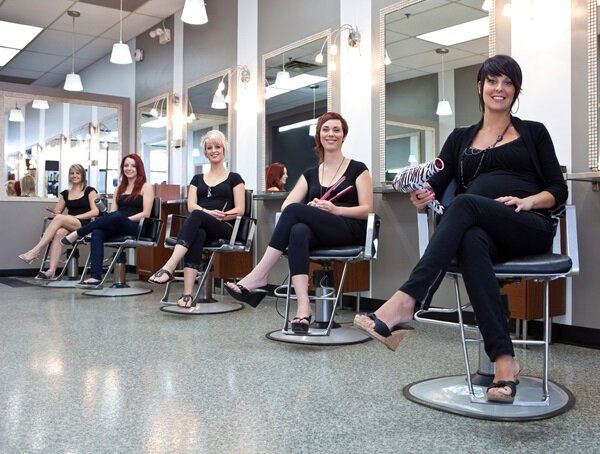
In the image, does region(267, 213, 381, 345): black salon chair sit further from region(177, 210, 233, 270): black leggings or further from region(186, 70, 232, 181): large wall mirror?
region(186, 70, 232, 181): large wall mirror

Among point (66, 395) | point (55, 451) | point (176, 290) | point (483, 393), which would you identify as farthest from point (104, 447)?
point (176, 290)

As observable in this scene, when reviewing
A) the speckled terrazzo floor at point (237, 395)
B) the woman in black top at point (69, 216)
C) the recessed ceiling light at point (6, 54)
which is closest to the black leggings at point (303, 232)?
the speckled terrazzo floor at point (237, 395)

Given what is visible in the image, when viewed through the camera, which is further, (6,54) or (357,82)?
(6,54)

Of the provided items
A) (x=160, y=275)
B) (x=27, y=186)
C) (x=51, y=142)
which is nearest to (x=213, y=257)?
(x=160, y=275)

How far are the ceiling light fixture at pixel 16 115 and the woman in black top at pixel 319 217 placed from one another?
16.1 ft

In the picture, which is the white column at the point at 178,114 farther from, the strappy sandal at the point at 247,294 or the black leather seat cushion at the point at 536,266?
the black leather seat cushion at the point at 536,266

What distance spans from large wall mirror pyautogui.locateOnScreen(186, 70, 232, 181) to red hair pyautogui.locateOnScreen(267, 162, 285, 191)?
2.23ft

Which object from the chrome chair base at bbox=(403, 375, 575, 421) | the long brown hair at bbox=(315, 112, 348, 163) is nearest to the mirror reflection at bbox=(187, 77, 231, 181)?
the long brown hair at bbox=(315, 112, 348, 163)

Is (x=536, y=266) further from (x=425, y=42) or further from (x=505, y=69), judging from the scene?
(x=425, y=42)

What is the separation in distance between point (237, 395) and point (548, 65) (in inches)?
89.4

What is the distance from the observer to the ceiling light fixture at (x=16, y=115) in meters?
6.76

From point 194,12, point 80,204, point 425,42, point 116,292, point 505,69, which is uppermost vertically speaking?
point 194,12

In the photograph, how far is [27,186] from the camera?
6906 mm

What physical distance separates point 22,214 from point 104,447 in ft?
19.5
